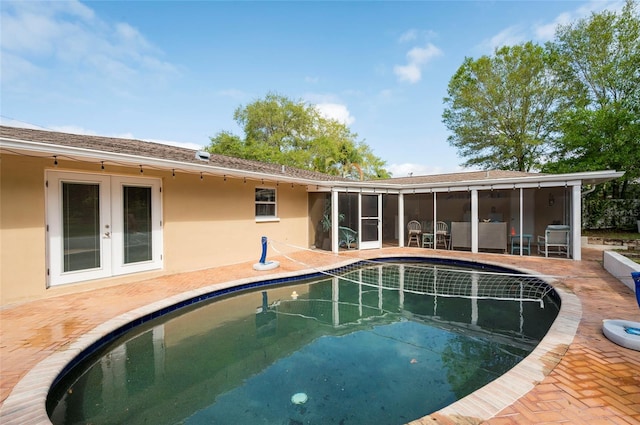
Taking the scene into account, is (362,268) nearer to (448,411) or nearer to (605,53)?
(448,411)

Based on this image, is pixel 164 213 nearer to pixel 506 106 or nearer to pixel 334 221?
pixel 334 221

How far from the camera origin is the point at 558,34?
18438 millimetres

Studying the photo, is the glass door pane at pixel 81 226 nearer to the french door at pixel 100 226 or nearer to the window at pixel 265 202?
the french door at pixel 100 226

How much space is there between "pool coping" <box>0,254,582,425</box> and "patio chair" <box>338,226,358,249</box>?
7031 millimetres

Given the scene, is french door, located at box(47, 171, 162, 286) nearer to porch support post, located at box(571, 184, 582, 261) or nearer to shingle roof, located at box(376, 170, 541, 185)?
shingle roof, located at box(376, 170, 541, 185)

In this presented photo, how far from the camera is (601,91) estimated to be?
1689 cm

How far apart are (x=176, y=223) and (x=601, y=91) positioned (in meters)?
23.3

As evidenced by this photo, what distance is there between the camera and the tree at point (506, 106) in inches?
772

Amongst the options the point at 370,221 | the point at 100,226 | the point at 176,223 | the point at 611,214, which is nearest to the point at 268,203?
the point at 176,223

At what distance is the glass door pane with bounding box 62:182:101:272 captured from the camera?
5711mm

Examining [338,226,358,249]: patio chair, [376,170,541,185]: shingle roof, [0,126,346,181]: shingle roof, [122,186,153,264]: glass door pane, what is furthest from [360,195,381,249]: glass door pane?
[122,186,153,264]: glass door pane

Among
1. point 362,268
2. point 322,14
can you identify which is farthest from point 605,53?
point 362,268

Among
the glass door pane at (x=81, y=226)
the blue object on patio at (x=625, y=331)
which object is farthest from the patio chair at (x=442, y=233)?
the glass door pane at (x=81, y=226)

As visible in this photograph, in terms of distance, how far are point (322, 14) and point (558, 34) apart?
649 inches
